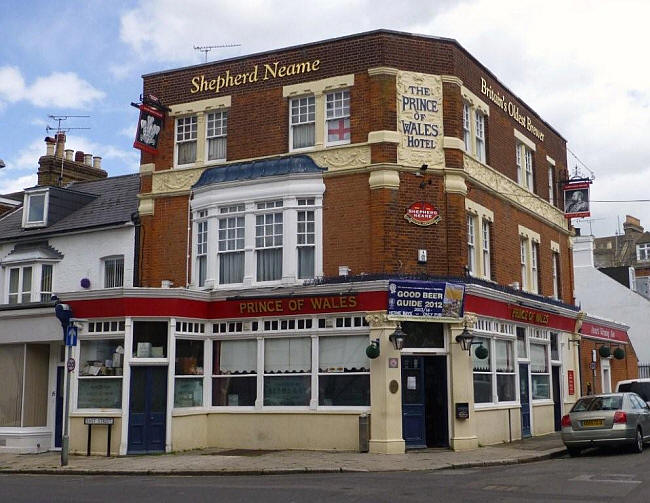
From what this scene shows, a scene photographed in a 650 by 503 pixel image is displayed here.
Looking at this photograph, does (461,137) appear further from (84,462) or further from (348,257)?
(84,462)

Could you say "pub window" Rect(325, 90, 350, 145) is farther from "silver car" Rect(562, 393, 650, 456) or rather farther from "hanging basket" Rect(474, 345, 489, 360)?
"silver car" Rect(562, 393, 650, 456)

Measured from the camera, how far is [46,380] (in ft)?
75.9

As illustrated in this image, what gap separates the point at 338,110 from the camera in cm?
2236

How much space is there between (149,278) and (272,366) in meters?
Answer: 5.23

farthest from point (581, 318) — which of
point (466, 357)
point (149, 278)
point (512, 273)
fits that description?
point (149, 278)

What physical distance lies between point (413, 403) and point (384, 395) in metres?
1.12

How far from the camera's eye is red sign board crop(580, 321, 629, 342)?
101 feet

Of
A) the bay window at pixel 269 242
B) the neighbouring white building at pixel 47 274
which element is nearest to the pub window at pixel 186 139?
the neighbouring white building at pixel 47 274

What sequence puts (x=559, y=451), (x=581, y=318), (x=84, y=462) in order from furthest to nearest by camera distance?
(x=581, y=318)
(x=559, y=451)
(x=84, y=462)

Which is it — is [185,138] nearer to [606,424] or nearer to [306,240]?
[306,240]

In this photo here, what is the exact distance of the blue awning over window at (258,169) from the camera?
22281mm

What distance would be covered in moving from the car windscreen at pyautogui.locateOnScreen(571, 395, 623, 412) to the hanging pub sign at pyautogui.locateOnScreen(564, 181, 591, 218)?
38.0 ft

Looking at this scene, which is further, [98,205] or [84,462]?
[98,205]

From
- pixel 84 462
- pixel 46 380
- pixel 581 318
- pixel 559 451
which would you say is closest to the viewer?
pixel 84 462
